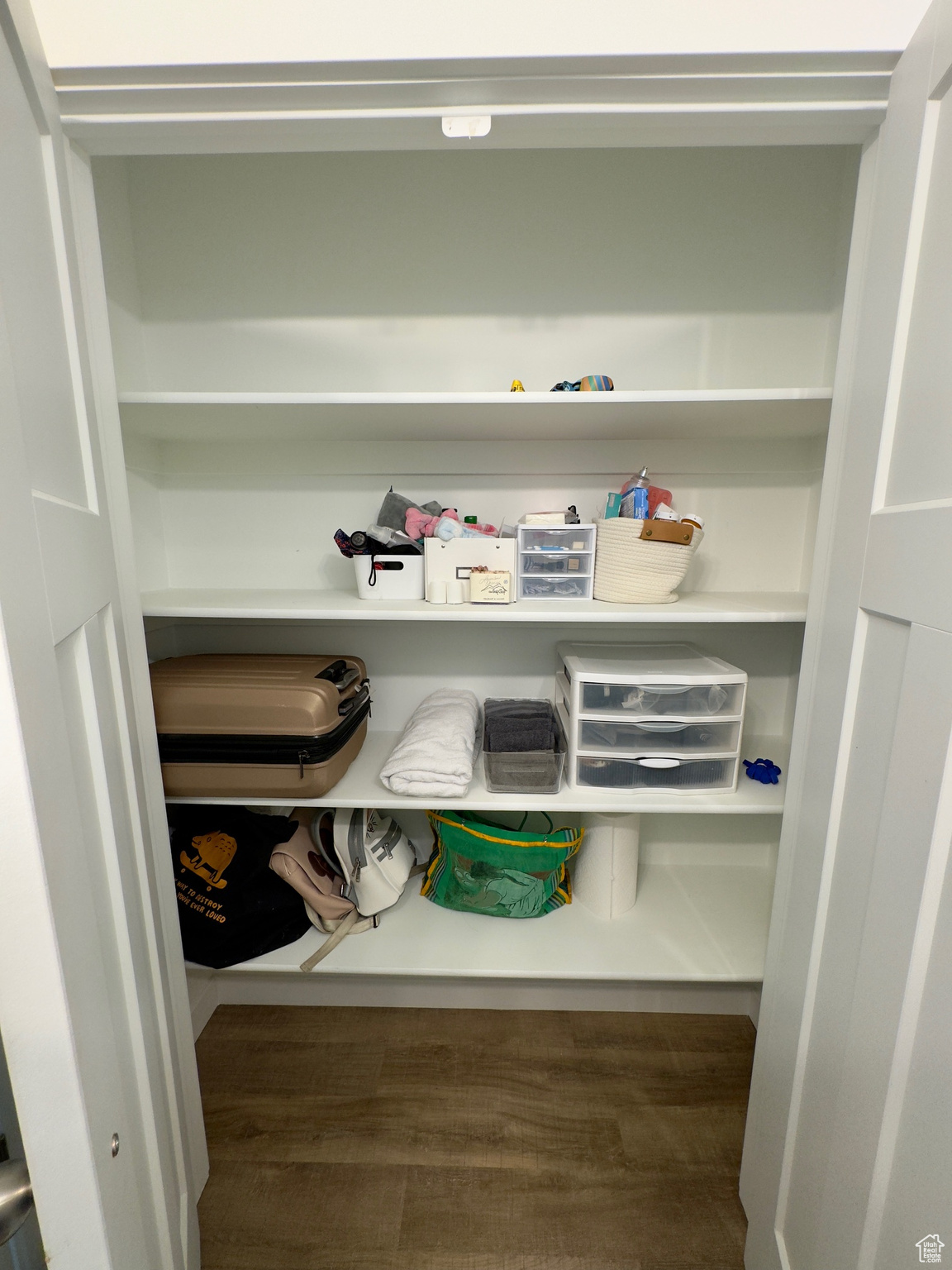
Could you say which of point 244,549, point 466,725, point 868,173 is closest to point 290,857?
point 466,725

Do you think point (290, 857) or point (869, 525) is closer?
point (869, 525)

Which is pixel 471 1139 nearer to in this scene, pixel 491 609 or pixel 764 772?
pixel 764 772

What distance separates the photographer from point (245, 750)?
1.15 meters

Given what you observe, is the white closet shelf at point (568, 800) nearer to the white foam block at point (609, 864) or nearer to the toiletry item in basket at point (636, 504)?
the white foam block at point (609, 864)

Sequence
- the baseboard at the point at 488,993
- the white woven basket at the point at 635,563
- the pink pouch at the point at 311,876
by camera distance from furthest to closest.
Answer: the baseboard at the point at 488,993 → the pink pouch at the point at 311,876 → the white woven basket at the point at 635,563

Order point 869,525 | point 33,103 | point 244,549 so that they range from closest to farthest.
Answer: point 33,103
point 869,525
point 244,549

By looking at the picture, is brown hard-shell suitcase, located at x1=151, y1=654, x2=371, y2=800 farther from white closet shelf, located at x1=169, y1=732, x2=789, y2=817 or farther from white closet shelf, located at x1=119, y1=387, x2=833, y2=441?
white closet shelf, located at x1=119, y1=387, x2=833, y2=441

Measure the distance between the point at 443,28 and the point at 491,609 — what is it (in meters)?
0.82

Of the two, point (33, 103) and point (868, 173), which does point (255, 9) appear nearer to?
point (33, 103)

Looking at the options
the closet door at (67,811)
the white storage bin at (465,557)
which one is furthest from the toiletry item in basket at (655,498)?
the closet door at (67,811)

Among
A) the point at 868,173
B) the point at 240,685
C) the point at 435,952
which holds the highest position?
the point at 868,173

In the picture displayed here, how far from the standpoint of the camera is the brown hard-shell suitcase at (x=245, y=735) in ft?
3.77

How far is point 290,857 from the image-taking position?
4.48ft

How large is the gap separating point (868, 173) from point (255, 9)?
80 cm
